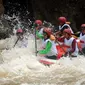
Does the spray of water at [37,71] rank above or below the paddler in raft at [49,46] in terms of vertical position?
below

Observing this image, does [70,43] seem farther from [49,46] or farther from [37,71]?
[37,71]

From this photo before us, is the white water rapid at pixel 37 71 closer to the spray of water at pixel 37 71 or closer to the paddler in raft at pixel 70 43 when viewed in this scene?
the spray of water at pixel 37 71

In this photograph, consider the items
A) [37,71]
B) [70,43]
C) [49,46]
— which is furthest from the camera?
[70,43]

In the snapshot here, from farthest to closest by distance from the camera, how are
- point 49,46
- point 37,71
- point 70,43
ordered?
point 70,43, point 49,46, point 37,71

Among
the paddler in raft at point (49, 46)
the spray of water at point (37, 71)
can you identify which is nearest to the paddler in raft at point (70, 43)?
the spray of water at point (37, 71)

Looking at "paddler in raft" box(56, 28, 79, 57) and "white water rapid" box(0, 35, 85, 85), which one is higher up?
"paddler in raft" box(56, 28, 79, 57)

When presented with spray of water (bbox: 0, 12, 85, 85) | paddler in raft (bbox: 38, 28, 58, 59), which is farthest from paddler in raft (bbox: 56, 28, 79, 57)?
paddler in raft (bbox: 38, 28, 58, 59)

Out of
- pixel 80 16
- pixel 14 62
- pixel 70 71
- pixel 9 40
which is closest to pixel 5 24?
pixel 9 40

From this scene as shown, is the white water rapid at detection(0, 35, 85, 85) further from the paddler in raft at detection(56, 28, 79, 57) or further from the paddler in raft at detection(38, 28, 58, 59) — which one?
the paddler in raft at detection(38, 28, 58, 59)

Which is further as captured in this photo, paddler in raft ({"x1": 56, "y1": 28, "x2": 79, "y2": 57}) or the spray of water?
paddler in raft ({"x1": 56, "y1": 28, "x2": 79, "y2": 57})

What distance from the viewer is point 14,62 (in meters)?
10.1

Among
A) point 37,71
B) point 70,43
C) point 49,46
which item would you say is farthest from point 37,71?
point 70,43

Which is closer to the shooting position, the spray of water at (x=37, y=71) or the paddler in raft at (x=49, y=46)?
the spray of water at (x=37, y=71)

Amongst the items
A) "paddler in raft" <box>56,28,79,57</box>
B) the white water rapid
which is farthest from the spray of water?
"paddler in raft" <box>56,28,79,57</box>
